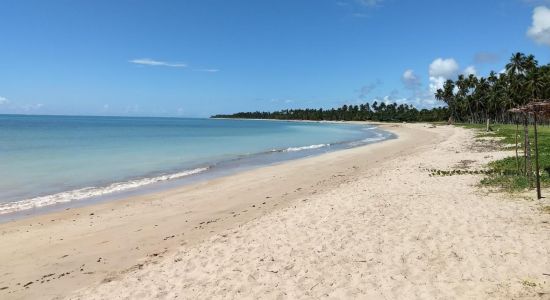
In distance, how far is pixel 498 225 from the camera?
8.81 meters

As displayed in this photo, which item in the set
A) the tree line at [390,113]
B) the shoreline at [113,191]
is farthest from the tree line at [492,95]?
the shoreline at [113,191]

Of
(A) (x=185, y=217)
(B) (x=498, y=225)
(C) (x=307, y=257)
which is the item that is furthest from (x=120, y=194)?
(B) (x=498, y=225)

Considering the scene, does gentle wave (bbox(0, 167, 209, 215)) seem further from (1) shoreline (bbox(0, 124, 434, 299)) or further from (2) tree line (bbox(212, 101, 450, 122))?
(2) tree line (bbox(212, 101, 450, 122))

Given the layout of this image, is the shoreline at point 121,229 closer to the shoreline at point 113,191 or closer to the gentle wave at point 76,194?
the shoreline at point 113,191

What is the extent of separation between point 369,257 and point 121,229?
670 centimetres

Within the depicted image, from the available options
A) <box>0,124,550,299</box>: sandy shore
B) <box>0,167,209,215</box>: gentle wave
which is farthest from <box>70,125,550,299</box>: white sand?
<box>0,167,209,215</box>: gentle wave

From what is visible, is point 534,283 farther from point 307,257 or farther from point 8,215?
point 8,215

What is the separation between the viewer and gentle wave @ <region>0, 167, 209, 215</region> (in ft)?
45.3

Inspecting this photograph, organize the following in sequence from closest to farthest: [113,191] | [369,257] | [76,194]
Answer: [369,257], [76,194], [113,191]

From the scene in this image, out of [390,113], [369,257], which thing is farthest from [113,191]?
[390,113]

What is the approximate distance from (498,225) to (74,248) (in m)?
9.54

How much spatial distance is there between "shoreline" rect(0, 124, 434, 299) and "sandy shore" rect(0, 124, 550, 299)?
0.14ft

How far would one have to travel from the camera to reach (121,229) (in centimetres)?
1066

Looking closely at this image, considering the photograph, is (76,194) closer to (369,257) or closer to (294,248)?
(294,248)
